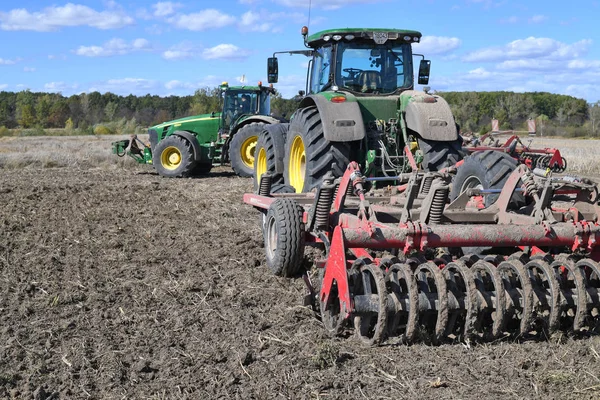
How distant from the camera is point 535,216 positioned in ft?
15.7

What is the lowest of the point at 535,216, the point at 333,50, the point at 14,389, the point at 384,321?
the point at 14,389

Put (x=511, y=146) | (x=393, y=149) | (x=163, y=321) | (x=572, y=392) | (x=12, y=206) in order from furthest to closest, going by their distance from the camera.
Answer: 1. (x=511, y=146)
2. (x=12, y=206)
3. (x=393, y=149)
4. (x=163, y=321)
5. (x=572, y=392)

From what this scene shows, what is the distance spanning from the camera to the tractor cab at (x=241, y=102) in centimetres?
1510

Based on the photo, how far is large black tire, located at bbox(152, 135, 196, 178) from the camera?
14.8m

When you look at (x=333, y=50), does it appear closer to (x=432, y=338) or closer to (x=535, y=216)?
(x=535, y=216)

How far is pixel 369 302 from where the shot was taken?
13.3ft

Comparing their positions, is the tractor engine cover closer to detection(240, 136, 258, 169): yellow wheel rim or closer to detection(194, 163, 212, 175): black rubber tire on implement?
detection(240, 136, 258, 169): yellow wheel rim

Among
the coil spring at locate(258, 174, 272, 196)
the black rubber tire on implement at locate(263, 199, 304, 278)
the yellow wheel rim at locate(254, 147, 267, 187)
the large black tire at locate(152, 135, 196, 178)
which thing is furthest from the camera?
the large black tire at locate(152, 135, 196, 178)

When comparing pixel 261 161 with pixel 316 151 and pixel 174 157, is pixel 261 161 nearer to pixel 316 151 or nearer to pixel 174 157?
pixel 316 151

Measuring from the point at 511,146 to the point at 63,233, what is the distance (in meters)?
8.25

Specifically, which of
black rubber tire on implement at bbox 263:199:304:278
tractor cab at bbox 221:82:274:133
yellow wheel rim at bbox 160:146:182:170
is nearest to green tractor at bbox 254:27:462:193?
black rubber tire on implement at bbox 263:199:304:278

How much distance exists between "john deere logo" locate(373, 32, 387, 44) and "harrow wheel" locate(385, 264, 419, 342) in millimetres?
4411

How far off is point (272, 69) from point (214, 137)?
20.2 ft

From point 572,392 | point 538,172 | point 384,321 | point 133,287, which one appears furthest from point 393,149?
point 572,392
